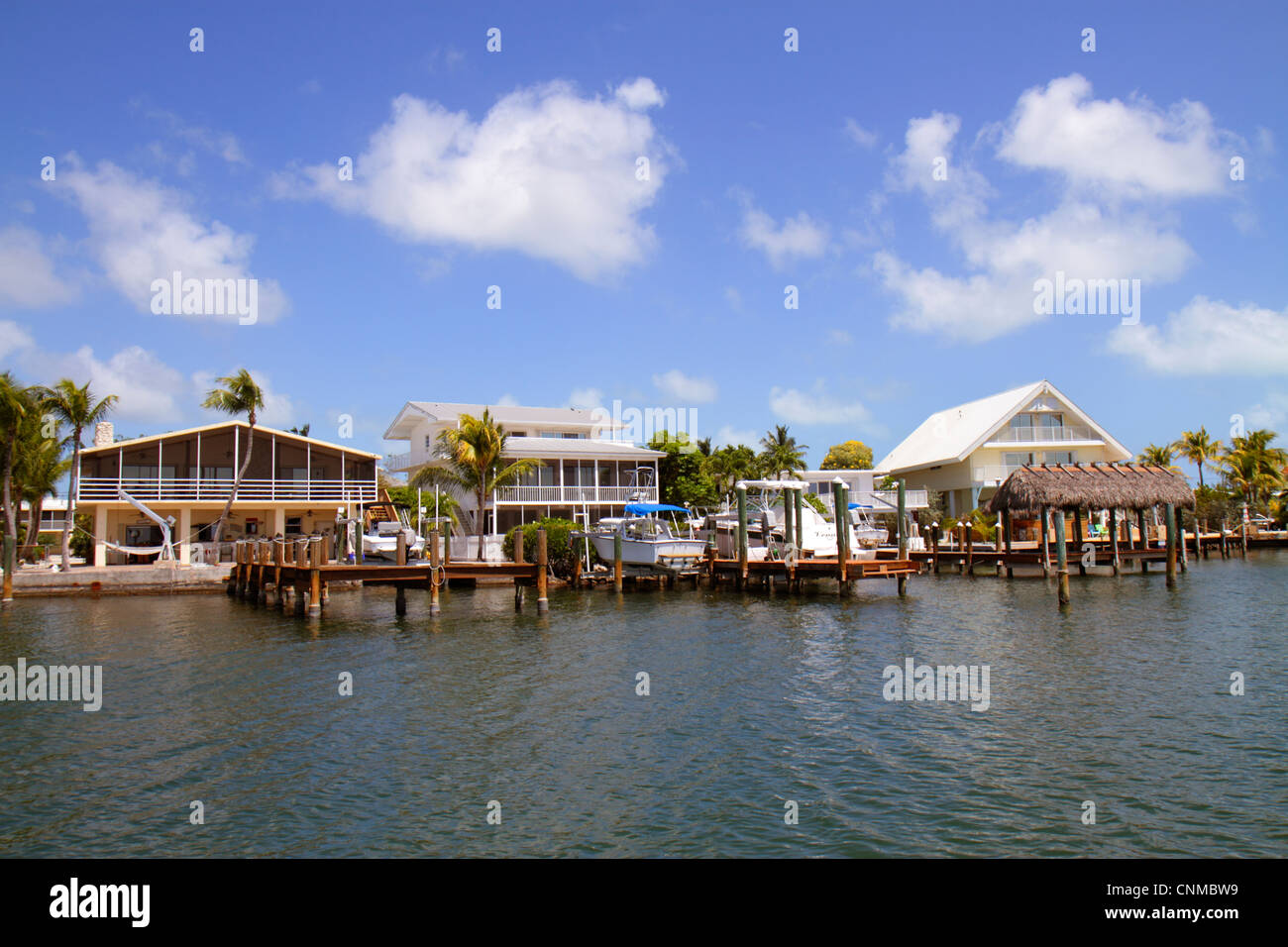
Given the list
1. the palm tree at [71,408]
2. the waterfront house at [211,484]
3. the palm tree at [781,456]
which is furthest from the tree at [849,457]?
the palm tree at [71,408]

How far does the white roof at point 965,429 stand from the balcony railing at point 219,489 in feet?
119

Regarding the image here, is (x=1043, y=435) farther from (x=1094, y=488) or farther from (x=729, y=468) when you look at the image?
(x=1094, y=488)

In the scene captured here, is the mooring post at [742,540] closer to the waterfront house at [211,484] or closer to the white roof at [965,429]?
the waterfront house at [211,484]

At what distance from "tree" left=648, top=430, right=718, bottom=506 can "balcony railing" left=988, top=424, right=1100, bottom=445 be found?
743 inches

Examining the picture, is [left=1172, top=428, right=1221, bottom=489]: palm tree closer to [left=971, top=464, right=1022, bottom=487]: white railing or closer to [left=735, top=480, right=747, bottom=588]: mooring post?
[left=971, top=464, right=1022, bottom=487]: white railing

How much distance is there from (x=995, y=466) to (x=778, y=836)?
2084 inches

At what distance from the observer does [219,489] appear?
42469mm

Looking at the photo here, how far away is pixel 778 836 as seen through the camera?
8.63m

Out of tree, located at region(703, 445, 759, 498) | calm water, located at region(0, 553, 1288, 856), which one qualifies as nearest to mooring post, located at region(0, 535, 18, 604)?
calm water, located at region(0, 553, 1288, 856)

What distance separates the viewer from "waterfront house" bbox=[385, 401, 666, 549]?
46250 millimetres

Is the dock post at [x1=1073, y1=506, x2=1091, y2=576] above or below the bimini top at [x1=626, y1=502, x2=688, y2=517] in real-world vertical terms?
below

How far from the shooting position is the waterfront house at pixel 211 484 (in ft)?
134

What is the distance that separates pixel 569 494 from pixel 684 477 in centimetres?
873
